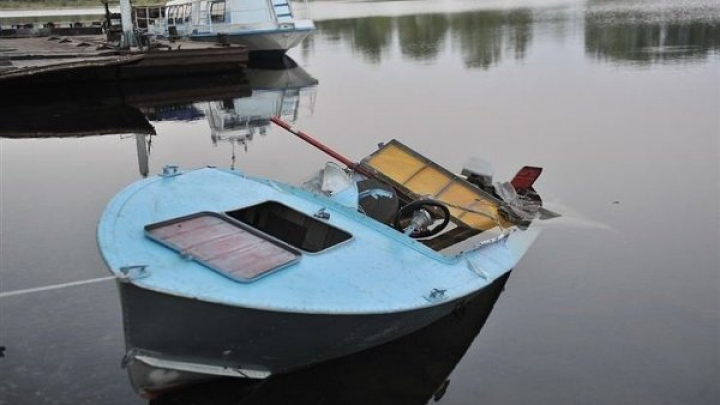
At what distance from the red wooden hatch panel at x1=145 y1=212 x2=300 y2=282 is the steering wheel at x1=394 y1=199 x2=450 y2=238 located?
296 centimetres

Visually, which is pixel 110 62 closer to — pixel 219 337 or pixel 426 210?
pixel 426 210

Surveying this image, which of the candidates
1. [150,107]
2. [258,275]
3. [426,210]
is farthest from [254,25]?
[258,275]

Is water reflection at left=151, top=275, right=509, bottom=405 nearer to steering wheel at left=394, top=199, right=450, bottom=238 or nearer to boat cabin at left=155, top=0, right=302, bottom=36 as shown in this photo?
steering wheel at left=394, top=199, right=450, bottom=238

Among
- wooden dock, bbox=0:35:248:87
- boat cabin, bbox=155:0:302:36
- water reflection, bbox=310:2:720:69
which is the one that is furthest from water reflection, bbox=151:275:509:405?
boat cabin, bbox=155:0:302:36

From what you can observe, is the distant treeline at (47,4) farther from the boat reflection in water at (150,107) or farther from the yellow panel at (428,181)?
the yellow panel at (428,181)

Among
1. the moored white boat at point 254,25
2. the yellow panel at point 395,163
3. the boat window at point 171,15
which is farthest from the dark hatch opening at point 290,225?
the boat window at point 171,15

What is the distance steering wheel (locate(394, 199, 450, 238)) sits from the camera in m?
9.80

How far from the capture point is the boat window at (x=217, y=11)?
109 feet

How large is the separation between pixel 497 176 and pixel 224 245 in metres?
8.89

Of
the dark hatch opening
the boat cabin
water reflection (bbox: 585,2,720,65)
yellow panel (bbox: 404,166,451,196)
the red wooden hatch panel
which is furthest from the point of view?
the boat cabin

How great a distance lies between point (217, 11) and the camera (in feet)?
110

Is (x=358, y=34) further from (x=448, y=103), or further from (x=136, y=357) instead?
(x=136, y=357)

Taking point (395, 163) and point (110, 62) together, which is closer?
point (395, 163)

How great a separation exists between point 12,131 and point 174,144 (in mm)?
4979
